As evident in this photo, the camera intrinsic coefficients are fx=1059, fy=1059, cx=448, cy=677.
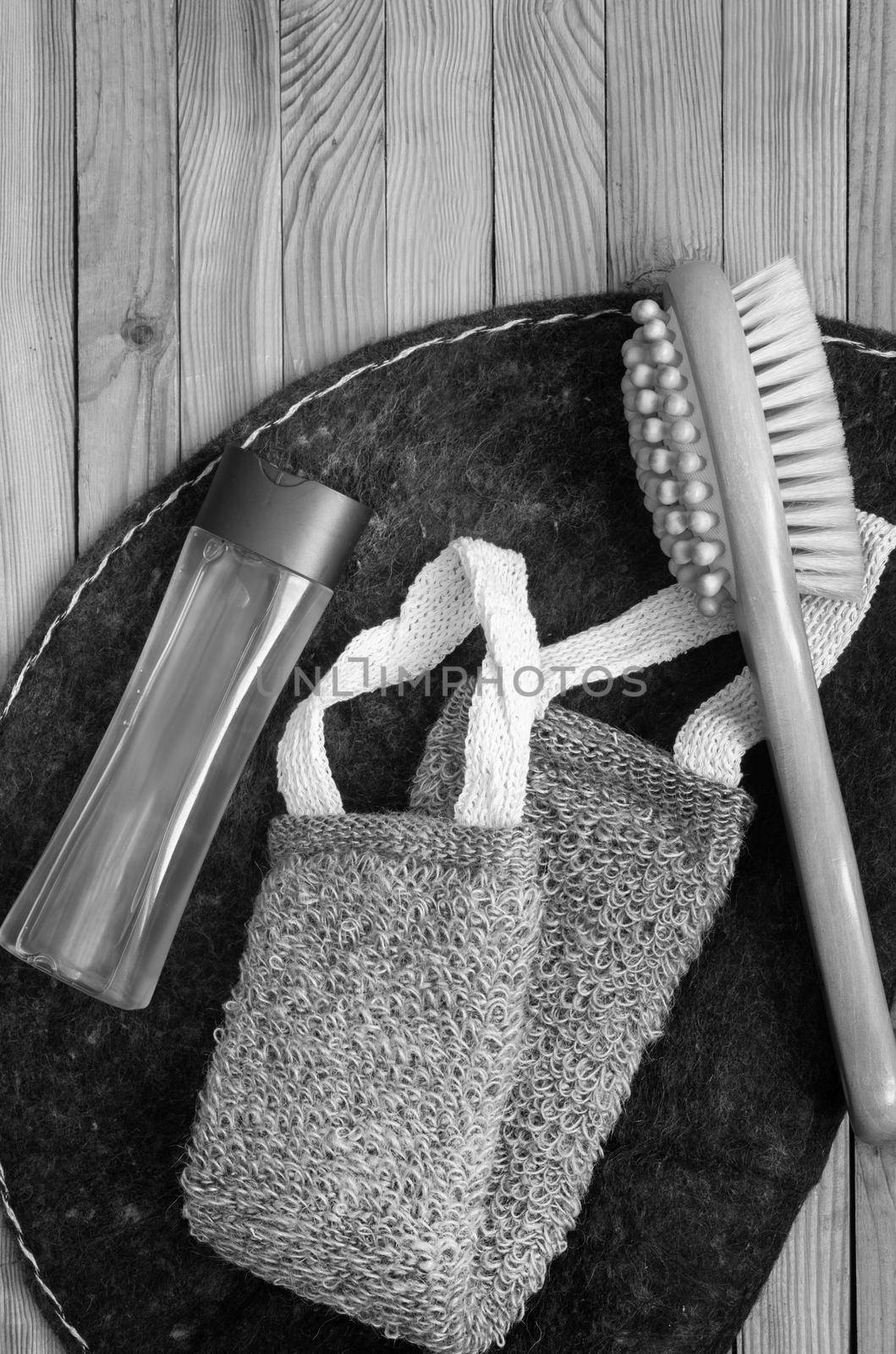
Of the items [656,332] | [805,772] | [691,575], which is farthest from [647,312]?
[805,772]

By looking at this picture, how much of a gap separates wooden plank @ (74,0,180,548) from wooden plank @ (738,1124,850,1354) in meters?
0.51

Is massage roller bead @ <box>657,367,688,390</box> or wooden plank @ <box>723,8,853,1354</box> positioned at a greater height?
wooden plank @ <box>723,8,853,1354</box>

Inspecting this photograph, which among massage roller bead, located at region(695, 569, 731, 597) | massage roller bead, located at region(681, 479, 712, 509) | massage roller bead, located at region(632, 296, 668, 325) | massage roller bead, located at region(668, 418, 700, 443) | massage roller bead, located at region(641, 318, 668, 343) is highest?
massage roller bead, located at region(632, 296, 668, 325)

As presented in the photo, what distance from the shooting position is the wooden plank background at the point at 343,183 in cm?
55

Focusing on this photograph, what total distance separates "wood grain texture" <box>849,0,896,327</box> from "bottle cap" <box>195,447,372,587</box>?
0.99 ft

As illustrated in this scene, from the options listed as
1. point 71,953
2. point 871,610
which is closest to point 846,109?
point 871,610

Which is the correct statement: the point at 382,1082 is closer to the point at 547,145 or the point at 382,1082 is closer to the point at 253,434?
the point at 253,434

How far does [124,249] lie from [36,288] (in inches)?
2.0

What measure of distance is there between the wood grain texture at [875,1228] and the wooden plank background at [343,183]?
44 cm

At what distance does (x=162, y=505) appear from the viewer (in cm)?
54

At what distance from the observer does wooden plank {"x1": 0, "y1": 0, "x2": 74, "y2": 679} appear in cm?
56

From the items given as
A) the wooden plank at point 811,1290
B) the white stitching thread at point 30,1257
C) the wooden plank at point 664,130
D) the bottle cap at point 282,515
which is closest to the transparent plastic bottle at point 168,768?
the bottle cap at point 282,515

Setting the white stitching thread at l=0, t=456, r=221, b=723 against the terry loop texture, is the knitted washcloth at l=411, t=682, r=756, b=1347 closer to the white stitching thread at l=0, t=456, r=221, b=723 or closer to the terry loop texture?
the terry loop texture

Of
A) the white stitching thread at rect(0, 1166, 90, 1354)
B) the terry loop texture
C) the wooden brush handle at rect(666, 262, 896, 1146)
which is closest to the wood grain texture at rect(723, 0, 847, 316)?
the wooden brush handle at rect(666, 262, 896, 1146)
